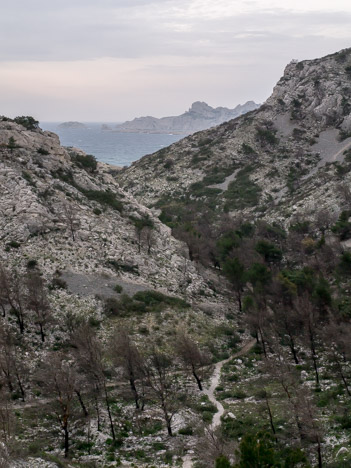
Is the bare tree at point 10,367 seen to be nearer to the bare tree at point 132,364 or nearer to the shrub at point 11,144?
the bare tree at point 132,364

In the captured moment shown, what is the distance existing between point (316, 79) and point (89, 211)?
79.5 metres

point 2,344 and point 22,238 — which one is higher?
point 22,238

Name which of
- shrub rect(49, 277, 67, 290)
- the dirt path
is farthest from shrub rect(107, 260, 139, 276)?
the dirt path

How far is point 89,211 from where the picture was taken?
44125 millimetres

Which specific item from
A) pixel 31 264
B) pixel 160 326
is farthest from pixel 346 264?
pixel 31 264

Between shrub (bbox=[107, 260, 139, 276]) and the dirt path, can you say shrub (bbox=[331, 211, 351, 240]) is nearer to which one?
the dirt path

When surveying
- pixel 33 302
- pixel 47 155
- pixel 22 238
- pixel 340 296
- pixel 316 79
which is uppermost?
pixel 316 79

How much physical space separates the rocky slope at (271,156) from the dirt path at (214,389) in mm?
37023

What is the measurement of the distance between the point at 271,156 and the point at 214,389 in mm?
72659

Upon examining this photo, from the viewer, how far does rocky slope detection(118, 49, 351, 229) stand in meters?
77.0

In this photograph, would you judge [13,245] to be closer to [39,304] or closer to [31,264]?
[31,264]

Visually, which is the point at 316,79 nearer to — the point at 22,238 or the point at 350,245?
the point at 350,245

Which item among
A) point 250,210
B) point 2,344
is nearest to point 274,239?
point 250,210

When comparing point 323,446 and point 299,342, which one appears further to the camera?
point 299,342
